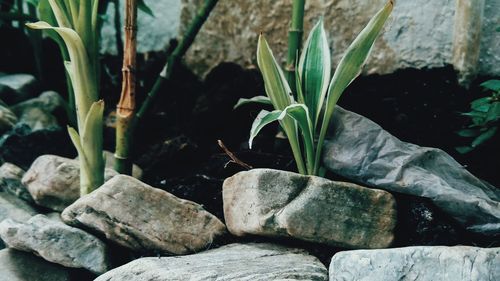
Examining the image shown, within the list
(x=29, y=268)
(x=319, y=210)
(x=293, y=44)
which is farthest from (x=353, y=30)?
(x=29, y=268)

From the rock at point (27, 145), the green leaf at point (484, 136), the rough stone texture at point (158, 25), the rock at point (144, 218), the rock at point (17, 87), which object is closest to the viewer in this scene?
the rock at point (144, 218)

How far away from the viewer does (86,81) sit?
1909 millimetres

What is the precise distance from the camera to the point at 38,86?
2.87 m

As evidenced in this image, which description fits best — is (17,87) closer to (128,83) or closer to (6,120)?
(6,120)

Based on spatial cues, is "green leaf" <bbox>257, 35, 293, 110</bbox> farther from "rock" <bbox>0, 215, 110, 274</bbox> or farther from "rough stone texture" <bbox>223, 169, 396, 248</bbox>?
"rock" <bbox>0, 215, 110, 274</bbox>

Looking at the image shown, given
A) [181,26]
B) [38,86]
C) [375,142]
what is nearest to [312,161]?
[375,142]

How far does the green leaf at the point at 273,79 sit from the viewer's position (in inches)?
68.9

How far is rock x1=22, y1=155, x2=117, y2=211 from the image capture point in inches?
79.8

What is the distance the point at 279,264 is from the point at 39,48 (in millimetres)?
1771

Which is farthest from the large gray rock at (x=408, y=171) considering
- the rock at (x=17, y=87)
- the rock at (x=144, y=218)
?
the rock at (x=17, y=87)

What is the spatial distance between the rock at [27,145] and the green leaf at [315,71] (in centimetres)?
107

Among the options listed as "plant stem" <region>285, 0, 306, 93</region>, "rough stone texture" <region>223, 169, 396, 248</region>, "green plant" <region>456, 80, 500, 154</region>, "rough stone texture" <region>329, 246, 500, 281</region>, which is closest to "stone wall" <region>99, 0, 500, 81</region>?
"green plant" <region>456, 80, 500, 154</region>

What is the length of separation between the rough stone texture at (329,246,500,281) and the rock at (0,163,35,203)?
3.92 feet

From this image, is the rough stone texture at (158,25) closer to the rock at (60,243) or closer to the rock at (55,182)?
the rock at (55,182)
